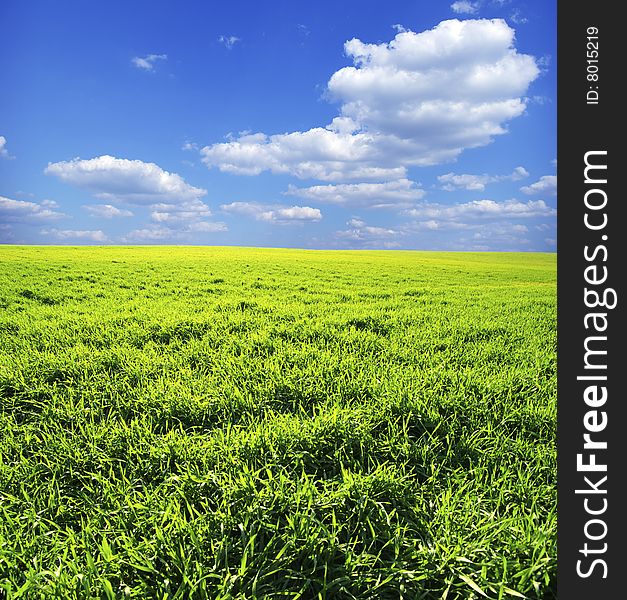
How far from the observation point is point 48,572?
1.89 metres

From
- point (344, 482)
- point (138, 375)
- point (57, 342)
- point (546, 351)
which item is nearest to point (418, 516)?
point (344, 482)

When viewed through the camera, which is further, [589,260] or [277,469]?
[277,469]

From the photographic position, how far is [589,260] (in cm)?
195

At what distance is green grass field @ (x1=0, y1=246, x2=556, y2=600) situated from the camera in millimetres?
1934

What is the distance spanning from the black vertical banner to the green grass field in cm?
52

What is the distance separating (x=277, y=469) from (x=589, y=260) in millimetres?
2101

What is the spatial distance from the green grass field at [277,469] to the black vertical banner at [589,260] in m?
0.52

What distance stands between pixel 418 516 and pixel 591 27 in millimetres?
2579

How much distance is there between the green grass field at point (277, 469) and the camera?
1934 mm

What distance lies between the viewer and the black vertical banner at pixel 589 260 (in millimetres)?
1862

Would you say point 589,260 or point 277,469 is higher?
point 589,260

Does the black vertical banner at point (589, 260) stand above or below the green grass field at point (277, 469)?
above

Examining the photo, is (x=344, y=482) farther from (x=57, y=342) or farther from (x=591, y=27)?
(x=57, y=342)

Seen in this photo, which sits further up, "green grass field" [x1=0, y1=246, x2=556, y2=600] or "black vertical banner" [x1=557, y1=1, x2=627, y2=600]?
"black vertical banner" [x1=557, y1=1, x2=627, y2=600]
